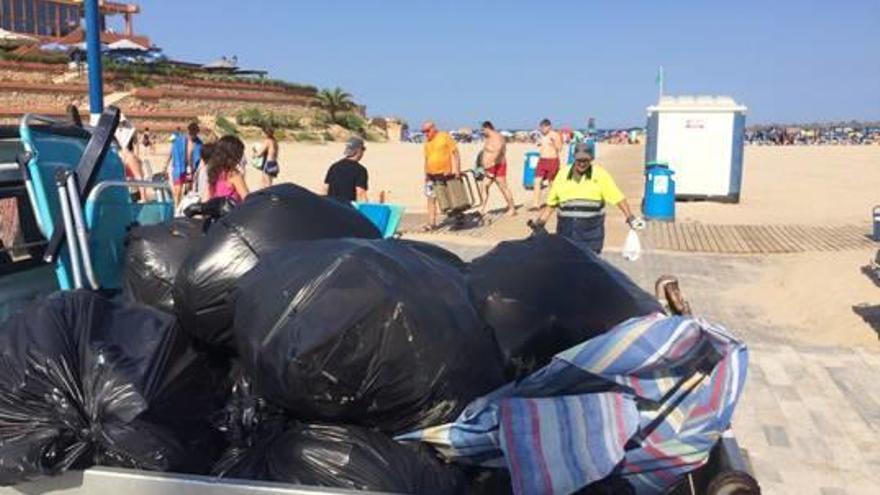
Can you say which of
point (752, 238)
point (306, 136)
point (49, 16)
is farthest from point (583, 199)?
point (49, 16)

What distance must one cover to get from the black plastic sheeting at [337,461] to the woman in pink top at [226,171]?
4.68 m

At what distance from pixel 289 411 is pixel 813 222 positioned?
13896 millimetres

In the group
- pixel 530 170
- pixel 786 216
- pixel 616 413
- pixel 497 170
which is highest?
pixel 616 413

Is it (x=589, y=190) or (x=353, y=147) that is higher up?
(x=353, y=147)

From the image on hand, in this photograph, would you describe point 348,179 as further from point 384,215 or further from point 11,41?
point 11,41

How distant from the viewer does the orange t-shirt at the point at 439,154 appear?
12664mm

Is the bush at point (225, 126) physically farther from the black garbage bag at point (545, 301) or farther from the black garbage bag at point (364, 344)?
the black garbage bag at point (364, 344)

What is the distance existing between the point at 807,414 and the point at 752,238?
7677mm

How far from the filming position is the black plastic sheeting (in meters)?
1.90

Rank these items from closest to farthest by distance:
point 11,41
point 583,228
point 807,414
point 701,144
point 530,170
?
1. point 807,414
2. point 583,228
3. point 701,144
4. point 530,170
5. point 11,41

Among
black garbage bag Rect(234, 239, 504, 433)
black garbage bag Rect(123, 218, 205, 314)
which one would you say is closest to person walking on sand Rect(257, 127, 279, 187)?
black garbage bag Rect(123, 218, 205, 314)

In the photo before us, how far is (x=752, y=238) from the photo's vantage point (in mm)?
12461

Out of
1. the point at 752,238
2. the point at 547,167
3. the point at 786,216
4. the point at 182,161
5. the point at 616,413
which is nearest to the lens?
the point at 616,413

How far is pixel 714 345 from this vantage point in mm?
1964
